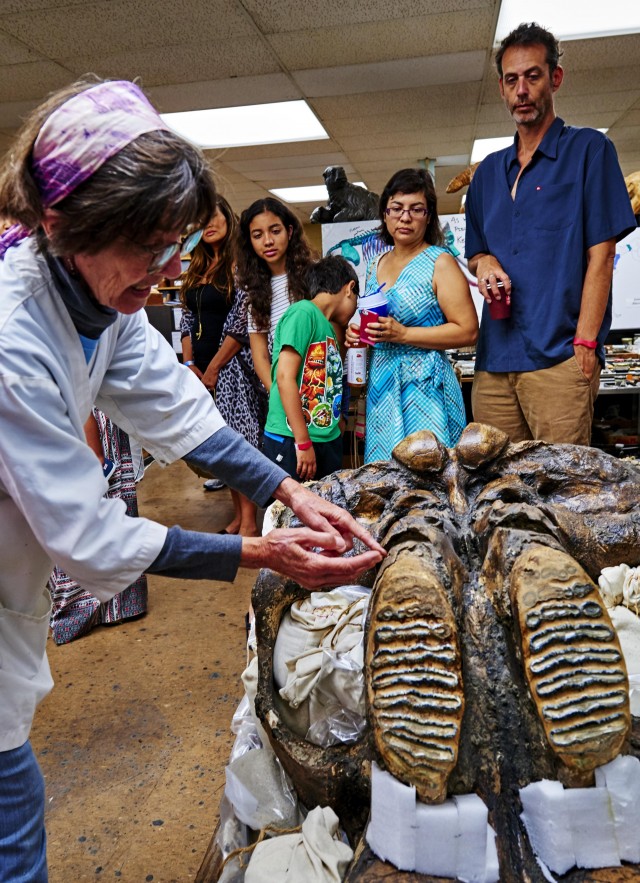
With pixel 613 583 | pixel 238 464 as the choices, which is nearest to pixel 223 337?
pixel 238 464

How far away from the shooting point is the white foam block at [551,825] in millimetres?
1200

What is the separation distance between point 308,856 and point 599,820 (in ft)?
1.78

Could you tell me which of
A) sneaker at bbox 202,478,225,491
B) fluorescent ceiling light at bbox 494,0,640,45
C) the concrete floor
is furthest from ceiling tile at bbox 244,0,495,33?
the concrete floor

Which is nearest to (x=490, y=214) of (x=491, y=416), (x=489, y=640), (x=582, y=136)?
(x=582, y=136)

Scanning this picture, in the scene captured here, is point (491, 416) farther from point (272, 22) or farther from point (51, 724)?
point (272, 22)

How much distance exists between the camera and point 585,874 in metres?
1.19

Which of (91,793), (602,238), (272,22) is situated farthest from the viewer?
(272,22)

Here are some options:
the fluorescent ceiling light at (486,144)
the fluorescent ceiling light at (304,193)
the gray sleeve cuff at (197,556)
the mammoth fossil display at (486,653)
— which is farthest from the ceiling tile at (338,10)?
the fluorescent ceiling light at (304,193)

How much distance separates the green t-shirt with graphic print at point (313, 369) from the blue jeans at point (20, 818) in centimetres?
198

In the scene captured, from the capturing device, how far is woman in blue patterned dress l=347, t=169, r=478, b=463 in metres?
2.62

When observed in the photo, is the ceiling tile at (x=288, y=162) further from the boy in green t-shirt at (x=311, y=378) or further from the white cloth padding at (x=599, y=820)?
the white cloth padding at (x=599, y=820)

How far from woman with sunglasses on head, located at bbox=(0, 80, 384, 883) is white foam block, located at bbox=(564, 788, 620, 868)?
54cm

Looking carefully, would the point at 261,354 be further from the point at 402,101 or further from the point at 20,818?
the point at 402,101

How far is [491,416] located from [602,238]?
75 centimetres
